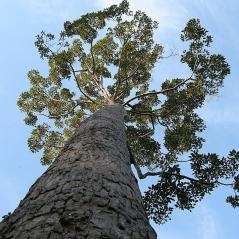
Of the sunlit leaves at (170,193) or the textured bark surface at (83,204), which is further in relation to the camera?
the sunlit leaves at (170,193)

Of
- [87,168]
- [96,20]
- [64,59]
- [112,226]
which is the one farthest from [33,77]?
[112,226]

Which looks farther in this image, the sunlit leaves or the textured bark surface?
the sunlit leaves

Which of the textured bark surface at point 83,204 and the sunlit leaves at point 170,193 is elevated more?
the sunlit leaves at point 170,193

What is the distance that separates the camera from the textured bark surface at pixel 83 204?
2.73 m

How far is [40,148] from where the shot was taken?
1872cm

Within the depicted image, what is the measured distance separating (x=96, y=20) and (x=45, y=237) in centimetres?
Result: 1689

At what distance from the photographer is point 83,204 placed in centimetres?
315

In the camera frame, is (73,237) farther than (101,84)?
No

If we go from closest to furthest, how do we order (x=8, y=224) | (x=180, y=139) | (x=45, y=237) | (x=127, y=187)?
(x=45, y=237)
(x=8, y=224)
(x=127, y=187)
(x=180, y=139)

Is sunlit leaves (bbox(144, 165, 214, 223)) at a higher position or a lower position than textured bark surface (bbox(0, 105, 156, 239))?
higher

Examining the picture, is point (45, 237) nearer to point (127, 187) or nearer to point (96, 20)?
point (127, 187)

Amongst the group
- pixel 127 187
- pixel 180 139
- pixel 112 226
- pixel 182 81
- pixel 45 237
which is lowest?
pixel 45 237

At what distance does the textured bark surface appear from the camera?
2.73 metres

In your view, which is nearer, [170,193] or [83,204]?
[83,204]
